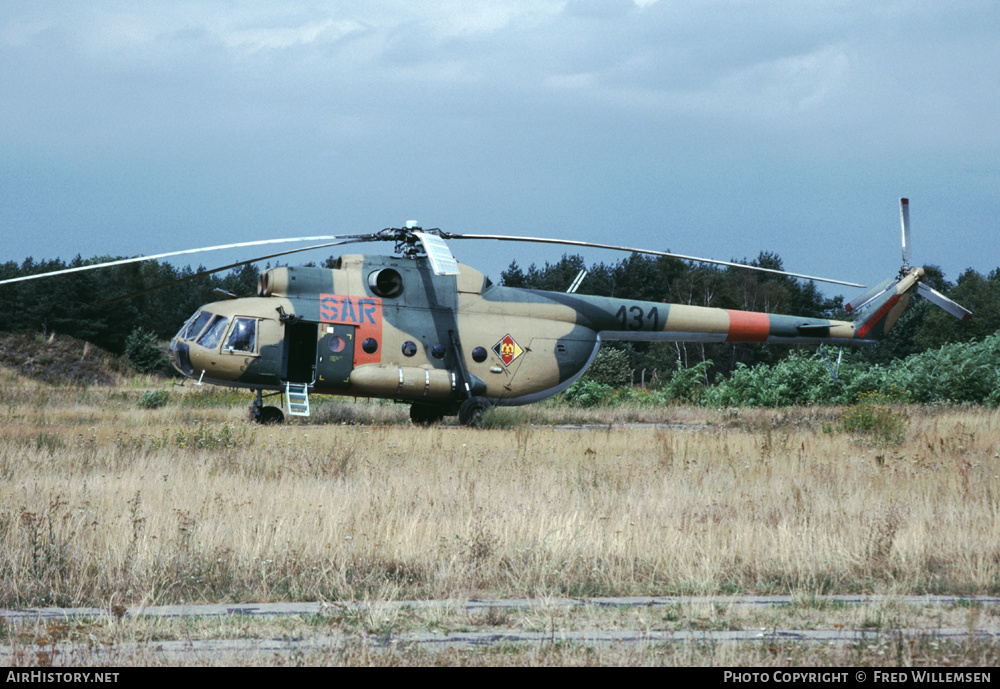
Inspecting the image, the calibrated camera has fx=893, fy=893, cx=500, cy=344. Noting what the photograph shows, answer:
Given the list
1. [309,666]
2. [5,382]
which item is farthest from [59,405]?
[309,666]

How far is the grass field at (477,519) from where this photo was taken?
668cm

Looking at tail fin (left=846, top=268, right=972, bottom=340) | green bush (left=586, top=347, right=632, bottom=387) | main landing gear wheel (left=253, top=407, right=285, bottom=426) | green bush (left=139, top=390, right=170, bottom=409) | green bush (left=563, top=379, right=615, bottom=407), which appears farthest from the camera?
green bush (left=586, top=347, right=632, bottom=387)

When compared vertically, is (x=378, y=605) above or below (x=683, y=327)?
below

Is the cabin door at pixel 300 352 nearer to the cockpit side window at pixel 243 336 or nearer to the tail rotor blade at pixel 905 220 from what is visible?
the cockpit side window at pixel 243 336

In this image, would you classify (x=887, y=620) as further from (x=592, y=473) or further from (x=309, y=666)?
(x=592, y=473)

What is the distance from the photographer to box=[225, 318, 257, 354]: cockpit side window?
690 inches

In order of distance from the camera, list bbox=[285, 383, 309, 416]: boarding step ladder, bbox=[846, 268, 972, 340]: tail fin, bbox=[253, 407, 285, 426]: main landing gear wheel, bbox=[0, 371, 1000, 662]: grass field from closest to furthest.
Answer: bbox=[0, 371, 1000, 662]: grass field → bbox=[285, 383, 309, 416]: boarding step ladder → bbox=[253, 407, 285, 426]: main landing gear wheel → bbox=[846, 268, 972, 340]: tail fin

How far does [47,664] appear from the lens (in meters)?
4.66

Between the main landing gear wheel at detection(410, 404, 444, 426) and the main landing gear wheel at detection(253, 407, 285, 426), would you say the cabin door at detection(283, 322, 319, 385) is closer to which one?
the main landing gear wheel at detection(253, 407, 285, 426)

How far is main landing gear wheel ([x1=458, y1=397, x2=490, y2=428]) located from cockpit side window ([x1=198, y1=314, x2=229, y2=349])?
16.8 ft

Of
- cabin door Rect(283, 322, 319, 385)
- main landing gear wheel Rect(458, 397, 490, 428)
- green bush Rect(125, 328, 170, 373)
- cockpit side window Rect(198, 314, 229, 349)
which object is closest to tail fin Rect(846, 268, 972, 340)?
main landing gear wheel Rect(458, 397, 490, 428)

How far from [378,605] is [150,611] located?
56.9 inches

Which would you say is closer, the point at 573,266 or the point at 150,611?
the point at 150,611

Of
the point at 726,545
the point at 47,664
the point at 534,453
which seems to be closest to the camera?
the point at 47,664
